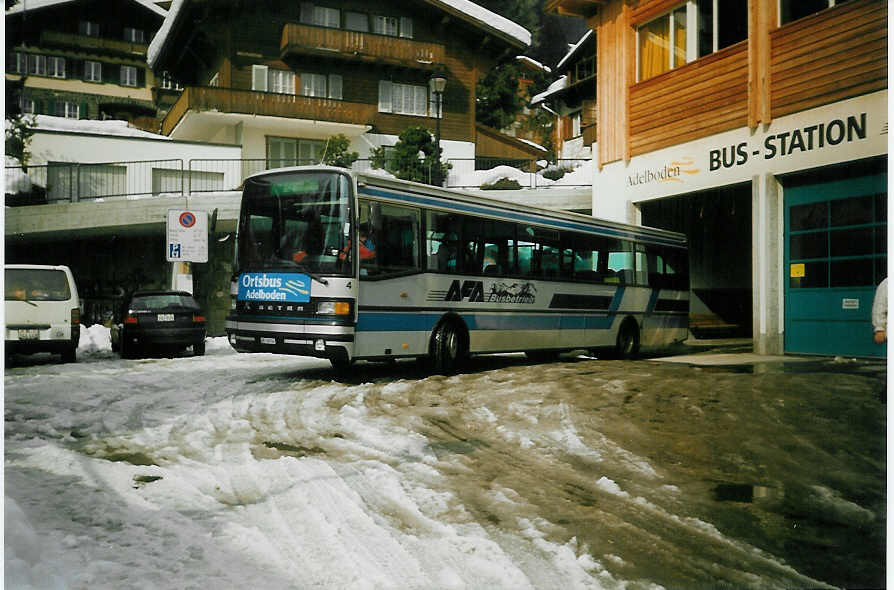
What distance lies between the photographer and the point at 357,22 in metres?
9.54

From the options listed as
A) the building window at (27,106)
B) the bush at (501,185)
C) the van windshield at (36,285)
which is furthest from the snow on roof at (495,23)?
the van windshield at (36,285)

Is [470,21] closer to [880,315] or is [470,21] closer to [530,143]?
[530,143]

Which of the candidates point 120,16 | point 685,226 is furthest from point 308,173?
point 685,226

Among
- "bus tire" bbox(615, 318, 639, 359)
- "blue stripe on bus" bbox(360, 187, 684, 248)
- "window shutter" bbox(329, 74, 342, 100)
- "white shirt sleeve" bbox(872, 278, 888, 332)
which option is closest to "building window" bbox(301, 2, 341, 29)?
"window shutter" bbox(329, 74, 342, 100)

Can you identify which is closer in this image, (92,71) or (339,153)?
(92,71)

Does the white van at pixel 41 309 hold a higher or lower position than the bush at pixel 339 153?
lower

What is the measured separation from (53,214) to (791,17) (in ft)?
21.3

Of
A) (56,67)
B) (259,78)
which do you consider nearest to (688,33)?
(259,78)

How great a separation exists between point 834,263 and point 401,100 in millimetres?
6220

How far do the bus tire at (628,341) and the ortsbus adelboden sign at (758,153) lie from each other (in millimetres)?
2309

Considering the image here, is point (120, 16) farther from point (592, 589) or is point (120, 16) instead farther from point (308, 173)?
point (592, 589)

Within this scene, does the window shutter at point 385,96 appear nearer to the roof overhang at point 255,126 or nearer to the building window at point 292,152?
the roof overhang at point 255,126

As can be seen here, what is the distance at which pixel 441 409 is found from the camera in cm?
821

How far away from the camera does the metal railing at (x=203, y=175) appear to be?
20.5 feet
